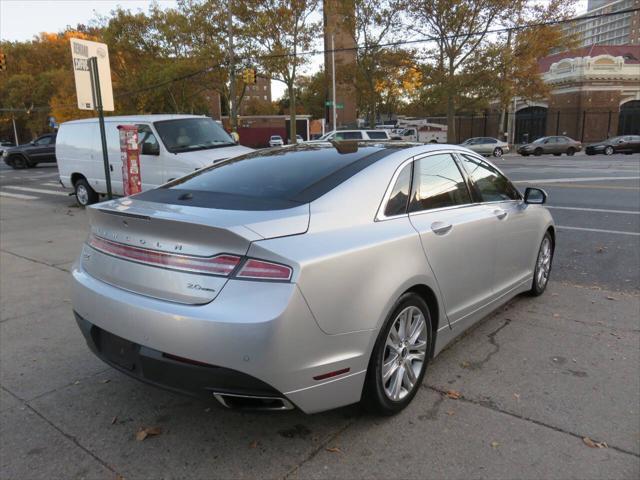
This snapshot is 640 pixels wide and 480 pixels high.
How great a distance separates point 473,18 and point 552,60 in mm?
24984

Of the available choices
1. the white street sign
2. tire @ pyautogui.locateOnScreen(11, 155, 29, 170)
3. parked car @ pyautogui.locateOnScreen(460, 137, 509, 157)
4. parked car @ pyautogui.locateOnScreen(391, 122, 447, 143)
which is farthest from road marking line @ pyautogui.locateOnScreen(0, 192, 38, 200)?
parked car @ pyautogui.locateOnScreen(391, 122, 447, 143)

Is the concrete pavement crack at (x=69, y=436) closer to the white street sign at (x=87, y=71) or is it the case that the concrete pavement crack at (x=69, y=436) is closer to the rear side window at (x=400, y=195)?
the rear side window at (x=400, y=195)

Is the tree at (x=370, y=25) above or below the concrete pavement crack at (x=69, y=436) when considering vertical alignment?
above

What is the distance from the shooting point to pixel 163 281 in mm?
2570

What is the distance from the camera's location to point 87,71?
8.45 metres

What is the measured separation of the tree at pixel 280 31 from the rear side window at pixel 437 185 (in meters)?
31.5

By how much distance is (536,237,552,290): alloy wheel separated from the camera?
5.06 meters

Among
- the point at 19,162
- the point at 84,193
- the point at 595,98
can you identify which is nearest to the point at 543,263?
the point at 84,193

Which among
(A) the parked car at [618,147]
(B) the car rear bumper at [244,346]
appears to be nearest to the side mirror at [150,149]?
(B) the car rear bumper at [244,346]

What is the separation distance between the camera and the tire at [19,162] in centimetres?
2977

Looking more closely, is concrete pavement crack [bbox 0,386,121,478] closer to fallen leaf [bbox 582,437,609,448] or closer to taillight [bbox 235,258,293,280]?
taillight [bbox 235,258,293,280]

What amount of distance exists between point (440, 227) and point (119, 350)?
2019mm

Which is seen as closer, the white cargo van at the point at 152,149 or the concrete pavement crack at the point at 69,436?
the concrete pavement crack at the point at 69,436

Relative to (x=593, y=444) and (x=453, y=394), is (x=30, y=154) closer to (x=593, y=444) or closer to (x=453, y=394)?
(x=453, y=394)
